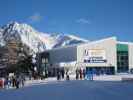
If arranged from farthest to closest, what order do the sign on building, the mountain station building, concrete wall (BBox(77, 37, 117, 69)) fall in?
concrete wall (BBox(77, 37, 117, 69))
the sign on building
the mountain station building

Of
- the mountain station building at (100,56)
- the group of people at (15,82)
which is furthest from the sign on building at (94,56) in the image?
the group of people at (15,82)

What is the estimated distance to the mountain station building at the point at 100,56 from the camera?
89.1 metres

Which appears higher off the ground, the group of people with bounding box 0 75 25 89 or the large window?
the large window

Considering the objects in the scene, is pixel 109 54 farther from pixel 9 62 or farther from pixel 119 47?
pixel 9 62

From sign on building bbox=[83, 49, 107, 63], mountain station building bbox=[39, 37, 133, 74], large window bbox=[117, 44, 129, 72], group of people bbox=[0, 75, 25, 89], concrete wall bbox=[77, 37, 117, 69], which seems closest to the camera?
group of people bbox=[0, 75, 25, 89]

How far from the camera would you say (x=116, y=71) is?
298 ft

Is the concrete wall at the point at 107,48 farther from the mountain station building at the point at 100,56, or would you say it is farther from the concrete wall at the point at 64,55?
the concrete wall at the point at 64,55

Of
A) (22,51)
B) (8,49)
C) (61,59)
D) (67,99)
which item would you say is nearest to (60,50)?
(61,59)

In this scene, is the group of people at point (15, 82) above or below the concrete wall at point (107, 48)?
below

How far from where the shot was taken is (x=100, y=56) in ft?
296

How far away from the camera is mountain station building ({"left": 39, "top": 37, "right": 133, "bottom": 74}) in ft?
292

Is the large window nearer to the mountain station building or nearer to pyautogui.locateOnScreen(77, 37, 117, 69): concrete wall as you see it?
the mountain station building

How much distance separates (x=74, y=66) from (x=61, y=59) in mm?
8502

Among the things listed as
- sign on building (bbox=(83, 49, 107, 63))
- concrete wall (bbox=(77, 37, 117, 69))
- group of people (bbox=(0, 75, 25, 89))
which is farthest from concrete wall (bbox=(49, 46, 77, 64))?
group of people (bbox=(0, 75, 25, 89))
